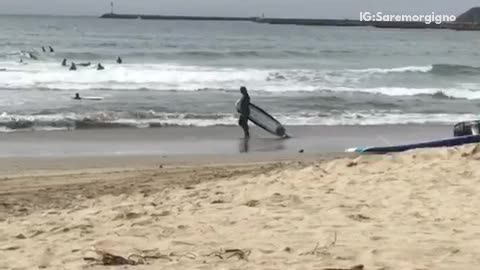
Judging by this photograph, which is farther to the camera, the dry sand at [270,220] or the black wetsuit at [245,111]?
the black wetsuit at [245,111]

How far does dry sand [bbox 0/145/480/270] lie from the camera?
4492 millimetres

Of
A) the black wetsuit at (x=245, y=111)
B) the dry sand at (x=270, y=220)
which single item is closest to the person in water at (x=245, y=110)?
the black wetsuit at (x=245, y=111)

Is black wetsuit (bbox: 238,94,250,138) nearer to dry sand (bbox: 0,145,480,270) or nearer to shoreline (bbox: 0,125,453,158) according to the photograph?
shoreline (bbox: 0,125,453,158)

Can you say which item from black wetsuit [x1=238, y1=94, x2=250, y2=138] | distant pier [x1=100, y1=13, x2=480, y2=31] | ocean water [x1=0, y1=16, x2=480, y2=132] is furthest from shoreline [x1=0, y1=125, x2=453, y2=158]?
distant pier [x1=100, y1=13, x2=480, y2=31]

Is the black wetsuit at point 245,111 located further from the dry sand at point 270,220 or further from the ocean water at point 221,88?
the dry sand at point 270,220

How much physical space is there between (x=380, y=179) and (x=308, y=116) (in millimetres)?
11550

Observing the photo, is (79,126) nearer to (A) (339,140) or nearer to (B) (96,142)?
(B) (96,142)

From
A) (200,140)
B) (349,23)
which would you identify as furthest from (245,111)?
(349,23)

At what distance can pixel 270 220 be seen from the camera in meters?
5.54

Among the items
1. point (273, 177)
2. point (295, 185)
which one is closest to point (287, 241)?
point (295, 185)

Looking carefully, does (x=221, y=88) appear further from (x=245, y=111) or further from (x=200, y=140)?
(x=200, y=140)

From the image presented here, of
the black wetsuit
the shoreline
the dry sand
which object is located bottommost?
the shoreline

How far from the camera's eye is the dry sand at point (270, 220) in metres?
4.49

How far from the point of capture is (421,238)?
15.8ft
